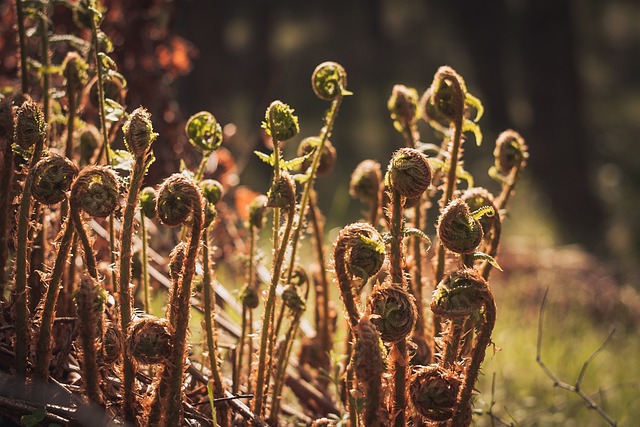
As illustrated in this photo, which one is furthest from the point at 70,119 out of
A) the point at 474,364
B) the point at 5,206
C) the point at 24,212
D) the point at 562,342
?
the point at 562,342

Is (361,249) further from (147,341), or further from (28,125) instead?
(28,125)

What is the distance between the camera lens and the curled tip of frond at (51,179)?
1162mm

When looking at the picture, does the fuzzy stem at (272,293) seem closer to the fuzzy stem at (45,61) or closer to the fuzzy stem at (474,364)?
the fuzzy stem at (474,364)

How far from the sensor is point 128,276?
49.0 inches

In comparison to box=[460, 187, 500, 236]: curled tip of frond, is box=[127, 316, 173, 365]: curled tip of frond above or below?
below

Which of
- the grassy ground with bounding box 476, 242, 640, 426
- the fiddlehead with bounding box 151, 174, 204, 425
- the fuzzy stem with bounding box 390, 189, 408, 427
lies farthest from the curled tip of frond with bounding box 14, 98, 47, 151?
the grassy ground with bounding box 476, 242, 640, 426

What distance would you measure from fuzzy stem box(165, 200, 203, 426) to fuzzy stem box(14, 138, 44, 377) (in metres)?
0.29

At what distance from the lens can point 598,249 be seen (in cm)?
815

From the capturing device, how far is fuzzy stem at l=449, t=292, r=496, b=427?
3.87 feet

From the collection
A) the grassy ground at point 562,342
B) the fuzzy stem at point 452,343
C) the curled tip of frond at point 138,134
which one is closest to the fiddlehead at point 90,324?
the curled tip of frond at point 138,134

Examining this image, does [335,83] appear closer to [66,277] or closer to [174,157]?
[66,277]

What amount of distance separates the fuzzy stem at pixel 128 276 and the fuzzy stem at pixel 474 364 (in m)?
0.52

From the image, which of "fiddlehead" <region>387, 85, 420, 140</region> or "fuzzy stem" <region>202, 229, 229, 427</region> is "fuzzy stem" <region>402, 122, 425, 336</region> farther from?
"fuzzy stem" <region>202, 229, 229, 427</region>

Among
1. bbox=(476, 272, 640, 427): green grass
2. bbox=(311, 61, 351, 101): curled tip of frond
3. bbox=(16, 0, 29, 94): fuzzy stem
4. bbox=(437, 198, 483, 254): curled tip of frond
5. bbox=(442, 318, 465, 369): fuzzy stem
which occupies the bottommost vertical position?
bbox=(476, 272, 640, 427): green grass
